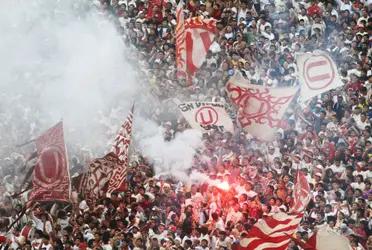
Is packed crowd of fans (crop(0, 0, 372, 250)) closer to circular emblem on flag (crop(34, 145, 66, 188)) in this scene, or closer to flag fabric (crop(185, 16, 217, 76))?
flag fabric (crop(185, 16, 217, 76))

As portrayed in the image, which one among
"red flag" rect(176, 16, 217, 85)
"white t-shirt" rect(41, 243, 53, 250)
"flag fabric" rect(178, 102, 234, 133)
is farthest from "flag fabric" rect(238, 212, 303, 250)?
"red flag" rect(176, 16, 217, 85)

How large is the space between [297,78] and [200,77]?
4.67 feet

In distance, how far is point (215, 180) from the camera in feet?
43.3

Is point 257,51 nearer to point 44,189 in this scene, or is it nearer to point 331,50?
point 331,50

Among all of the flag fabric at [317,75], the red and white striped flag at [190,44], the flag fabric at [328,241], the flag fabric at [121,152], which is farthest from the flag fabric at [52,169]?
the flag fabric at [317,75]

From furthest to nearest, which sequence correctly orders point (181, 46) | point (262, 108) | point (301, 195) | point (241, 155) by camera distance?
point (181, 46) < point (262, 108) < point (241, 155) < point (301, 195)

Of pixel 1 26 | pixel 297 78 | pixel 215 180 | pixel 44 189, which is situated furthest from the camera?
pixel 1 26

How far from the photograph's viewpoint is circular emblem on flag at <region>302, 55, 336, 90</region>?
46.3ft

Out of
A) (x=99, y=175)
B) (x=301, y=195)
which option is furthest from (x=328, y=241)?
(x=99, y=175)

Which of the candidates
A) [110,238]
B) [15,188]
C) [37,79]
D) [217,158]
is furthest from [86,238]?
[37,79]

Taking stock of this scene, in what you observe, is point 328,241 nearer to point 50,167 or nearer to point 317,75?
point 50,167

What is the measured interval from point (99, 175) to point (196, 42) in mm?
3435

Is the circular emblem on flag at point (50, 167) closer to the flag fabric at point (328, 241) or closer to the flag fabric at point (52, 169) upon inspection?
the flag fabric at point (52, 169)

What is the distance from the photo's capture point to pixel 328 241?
36.3ft
